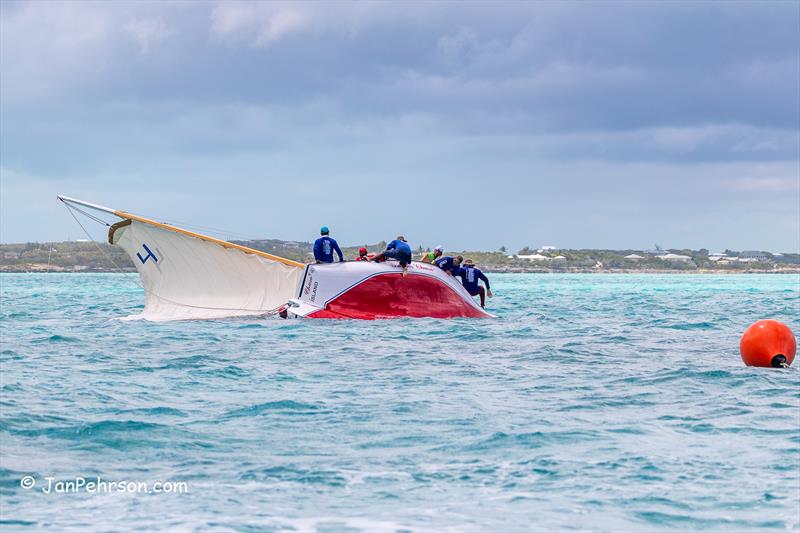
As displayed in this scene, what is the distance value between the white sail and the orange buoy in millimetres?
12978

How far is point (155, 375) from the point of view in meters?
13.0

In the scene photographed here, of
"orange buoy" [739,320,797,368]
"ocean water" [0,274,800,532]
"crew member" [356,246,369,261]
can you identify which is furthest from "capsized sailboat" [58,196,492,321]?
"orange buoy" [739,320,797,368]

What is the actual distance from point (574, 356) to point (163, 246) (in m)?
11.9

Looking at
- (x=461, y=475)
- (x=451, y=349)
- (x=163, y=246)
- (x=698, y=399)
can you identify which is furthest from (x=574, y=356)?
(x=163, y=246)

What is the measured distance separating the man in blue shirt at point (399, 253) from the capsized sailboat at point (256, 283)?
0.65 ft

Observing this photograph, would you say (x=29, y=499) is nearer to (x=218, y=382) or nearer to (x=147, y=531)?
(x=147, y=531)

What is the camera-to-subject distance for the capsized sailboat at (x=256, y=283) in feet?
71.0

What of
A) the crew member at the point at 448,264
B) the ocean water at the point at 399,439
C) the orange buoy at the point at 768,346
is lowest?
the ocean water at the point at 399,439

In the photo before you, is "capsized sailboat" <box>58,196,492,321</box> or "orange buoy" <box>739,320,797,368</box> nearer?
"orange buoy" <box>739,320,797,368</box>

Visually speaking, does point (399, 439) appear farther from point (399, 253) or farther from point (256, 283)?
point (256, 283)

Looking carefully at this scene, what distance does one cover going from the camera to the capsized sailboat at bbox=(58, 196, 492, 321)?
2164 cm

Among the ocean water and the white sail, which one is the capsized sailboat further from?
the ocean water

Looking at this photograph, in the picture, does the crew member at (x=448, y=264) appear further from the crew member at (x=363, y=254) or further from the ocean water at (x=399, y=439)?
the ocean water at (x=399, y=439)

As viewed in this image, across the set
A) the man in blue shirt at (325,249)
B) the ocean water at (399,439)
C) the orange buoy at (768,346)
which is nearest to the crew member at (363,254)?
the man in blue shirt at (325,249)
